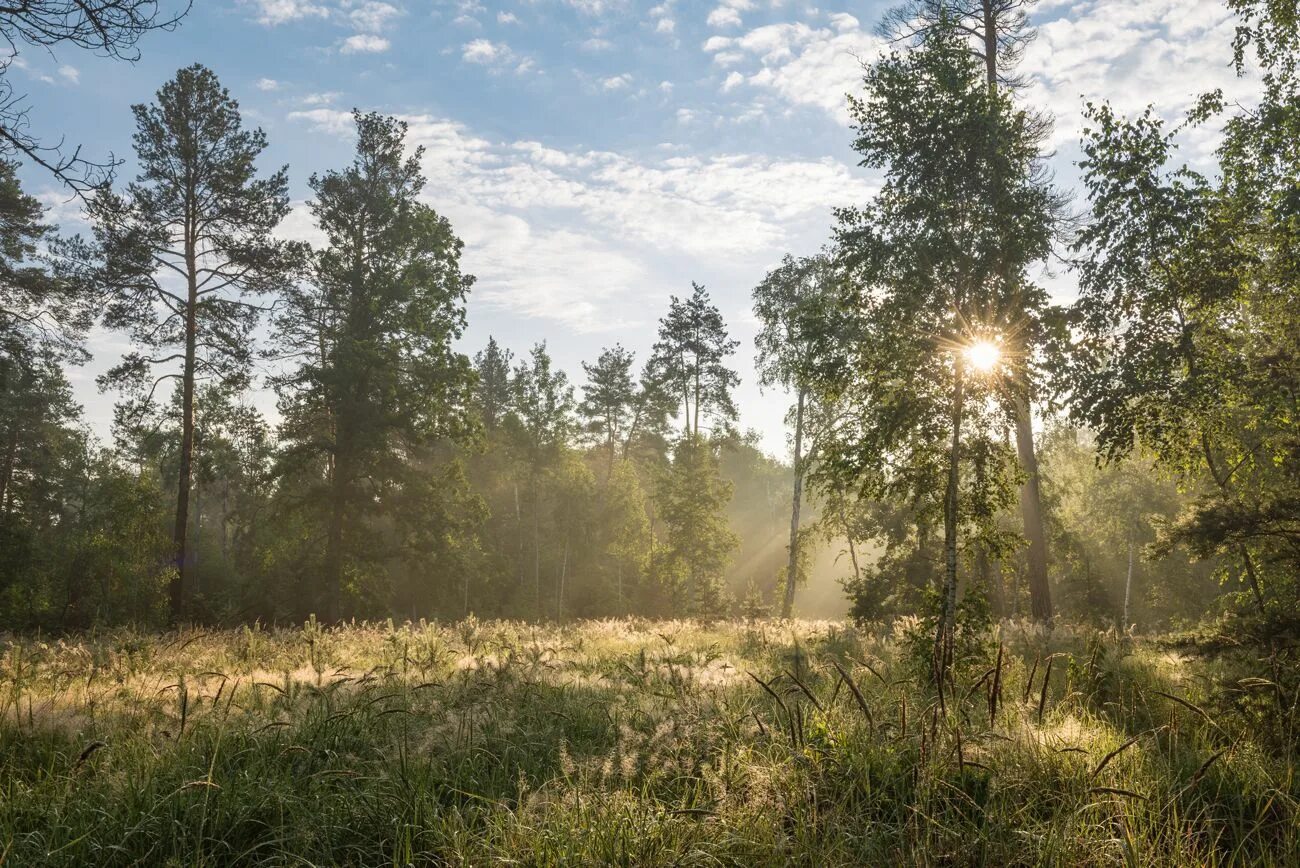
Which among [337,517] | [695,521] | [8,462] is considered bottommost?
[695,521]

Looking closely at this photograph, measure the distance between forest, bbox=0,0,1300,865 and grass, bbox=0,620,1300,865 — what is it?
38mm

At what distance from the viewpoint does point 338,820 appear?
3.73 meters

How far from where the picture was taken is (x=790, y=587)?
26.8 meters

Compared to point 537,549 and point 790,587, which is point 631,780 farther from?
point 537,549

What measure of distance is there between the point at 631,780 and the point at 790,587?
917 inches

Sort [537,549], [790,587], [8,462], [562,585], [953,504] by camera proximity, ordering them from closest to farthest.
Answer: [953,504]
[790,587]
[8,462]
[537,549]
[562,585]

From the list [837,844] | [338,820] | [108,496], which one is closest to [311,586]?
[108,496]

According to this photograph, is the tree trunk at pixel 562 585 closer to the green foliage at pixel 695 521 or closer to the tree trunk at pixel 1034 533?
the green foliage at pixel 695 521

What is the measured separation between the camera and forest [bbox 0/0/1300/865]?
12.0 feet

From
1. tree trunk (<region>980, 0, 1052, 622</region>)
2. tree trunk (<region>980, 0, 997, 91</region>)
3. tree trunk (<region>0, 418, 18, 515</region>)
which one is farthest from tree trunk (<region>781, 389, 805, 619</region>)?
tree trunk (<region>0, 418, 18, 515</region>)

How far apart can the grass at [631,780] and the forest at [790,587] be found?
38 millimetres

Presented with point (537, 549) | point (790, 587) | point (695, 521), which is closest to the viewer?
point (790, 587)

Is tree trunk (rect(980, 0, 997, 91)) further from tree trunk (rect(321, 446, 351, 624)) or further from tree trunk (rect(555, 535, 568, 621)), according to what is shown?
tree trunk (rect(555, 535, 568, 621))

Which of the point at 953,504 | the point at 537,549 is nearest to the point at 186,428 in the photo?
the point at 953,504
